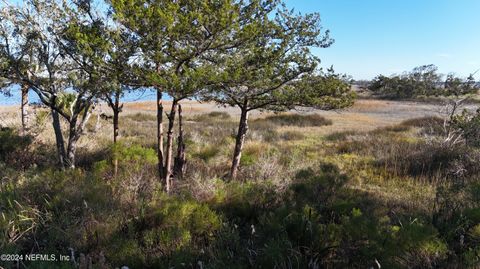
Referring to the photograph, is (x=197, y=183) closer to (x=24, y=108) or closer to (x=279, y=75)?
(x=279, y=75)

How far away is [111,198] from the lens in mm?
5570

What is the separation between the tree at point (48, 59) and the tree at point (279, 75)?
2431 millimetres

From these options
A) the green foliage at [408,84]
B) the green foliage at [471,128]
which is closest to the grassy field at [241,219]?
the green foliage at [471,128]

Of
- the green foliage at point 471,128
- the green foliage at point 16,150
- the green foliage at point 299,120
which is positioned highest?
the green foliage at point 471,128

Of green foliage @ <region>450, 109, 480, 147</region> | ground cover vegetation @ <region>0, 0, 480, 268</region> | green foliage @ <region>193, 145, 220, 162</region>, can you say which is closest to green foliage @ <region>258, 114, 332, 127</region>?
green foliage @ <region>193, 145, 220, 162</region>

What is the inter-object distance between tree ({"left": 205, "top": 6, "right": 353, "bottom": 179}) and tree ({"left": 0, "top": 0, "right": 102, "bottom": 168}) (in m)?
2.43

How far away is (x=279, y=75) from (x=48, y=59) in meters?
4.48

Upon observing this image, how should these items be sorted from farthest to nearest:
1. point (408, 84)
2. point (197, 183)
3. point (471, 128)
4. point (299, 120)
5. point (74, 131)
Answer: point (408, 84) → point (299, 120) → point (471, 128) → point (74, 131) → point (197, 183)

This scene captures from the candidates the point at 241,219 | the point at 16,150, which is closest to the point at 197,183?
the point at 241,219

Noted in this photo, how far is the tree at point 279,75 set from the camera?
6.88 metres

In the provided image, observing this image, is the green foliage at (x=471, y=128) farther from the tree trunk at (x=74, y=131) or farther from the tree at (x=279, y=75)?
the tree trunk at (x=74, y=131)

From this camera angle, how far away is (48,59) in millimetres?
7184

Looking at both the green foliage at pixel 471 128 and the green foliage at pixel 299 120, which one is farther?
the green foliage at pixel 299 120

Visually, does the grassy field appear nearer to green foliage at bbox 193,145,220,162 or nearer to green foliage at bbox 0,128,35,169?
green foliage at bbox 0,128,35,169
